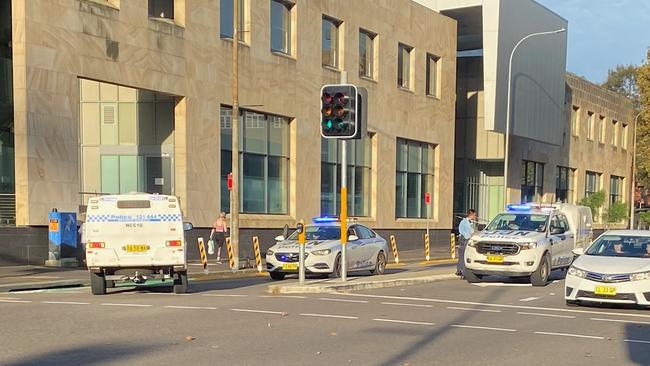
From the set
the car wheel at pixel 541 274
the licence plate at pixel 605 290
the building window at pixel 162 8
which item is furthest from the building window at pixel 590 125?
the licence plate at pixel 605 290

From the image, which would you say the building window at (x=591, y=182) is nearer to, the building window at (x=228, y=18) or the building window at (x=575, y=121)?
the building window at (x=575, y=121)

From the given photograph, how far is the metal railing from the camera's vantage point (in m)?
23.6

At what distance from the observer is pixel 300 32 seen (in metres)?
34.1

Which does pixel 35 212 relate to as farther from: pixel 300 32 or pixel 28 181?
pixel 300 32

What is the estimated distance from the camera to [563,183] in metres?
61.2

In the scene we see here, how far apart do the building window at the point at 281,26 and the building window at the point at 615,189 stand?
45600 millimetres

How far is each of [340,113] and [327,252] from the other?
416 cm

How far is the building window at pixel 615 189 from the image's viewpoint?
7081 centimetres

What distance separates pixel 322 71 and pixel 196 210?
9.91 m

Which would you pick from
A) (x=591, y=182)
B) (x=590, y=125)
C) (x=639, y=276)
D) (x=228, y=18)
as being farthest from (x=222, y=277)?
(x=591, y=182)

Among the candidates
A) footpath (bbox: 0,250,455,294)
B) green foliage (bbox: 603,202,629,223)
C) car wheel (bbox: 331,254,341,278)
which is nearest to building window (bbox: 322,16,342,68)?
footpath (bbox: 0,250,455,294)

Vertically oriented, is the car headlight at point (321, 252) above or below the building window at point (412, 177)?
below

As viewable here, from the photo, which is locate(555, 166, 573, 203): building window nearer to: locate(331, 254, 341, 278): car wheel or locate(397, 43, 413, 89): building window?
locate(397, 43, 413, 89): building window

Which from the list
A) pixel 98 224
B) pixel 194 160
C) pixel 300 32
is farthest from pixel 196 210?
pixel 98 224
